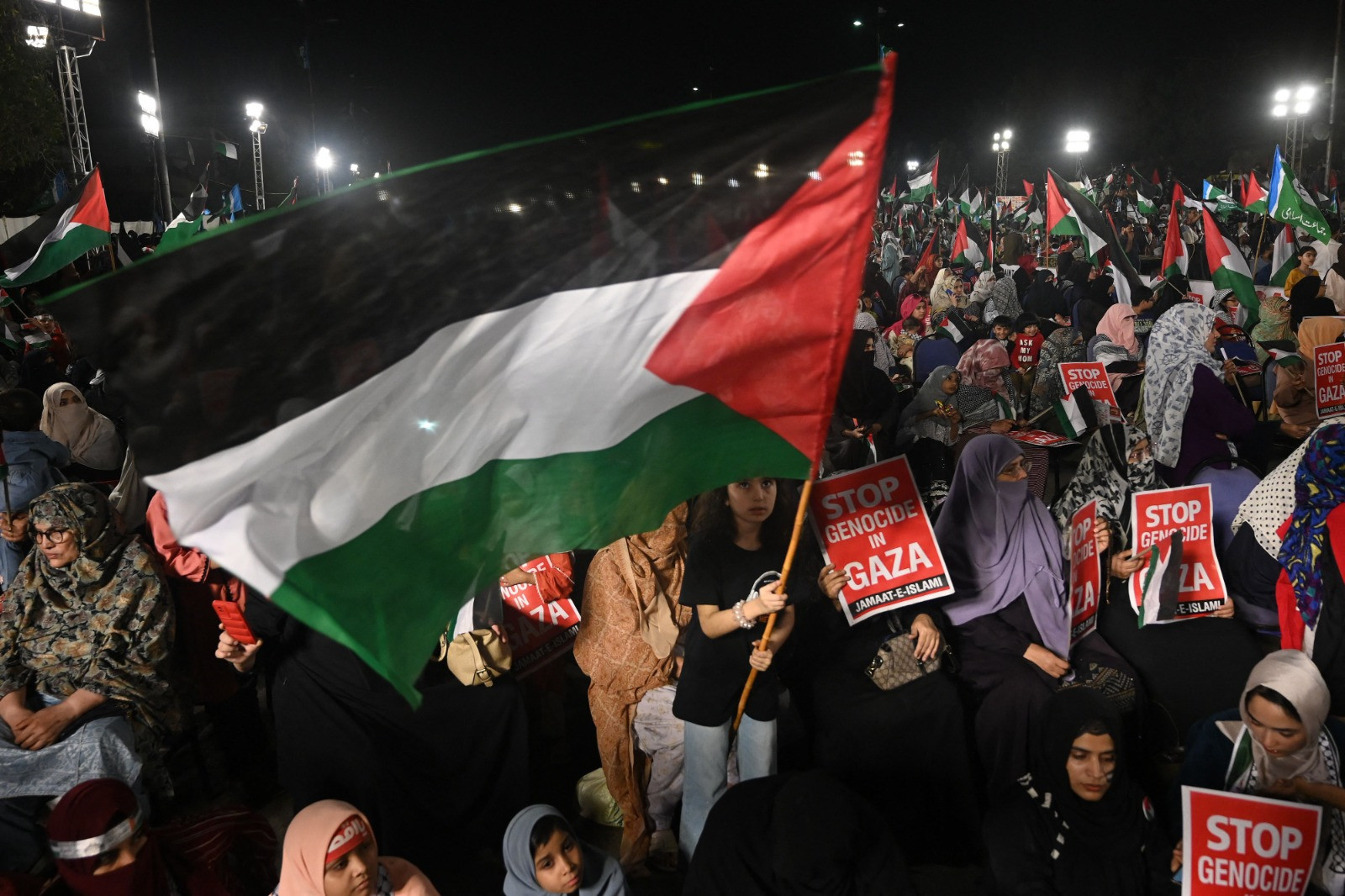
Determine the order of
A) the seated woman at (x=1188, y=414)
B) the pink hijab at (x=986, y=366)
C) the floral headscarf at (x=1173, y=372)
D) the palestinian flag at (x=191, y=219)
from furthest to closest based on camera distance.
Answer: the palestinian flag at (x=191, y=219) → the pink hijab at (x=986, y=366) → the floral headscarf at (x=1173, y=372) → the seated woman at (x=1188, y=414)

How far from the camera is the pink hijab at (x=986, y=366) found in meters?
7.93

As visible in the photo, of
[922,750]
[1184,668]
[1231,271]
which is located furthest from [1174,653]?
[1231,271]

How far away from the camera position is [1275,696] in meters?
3.51

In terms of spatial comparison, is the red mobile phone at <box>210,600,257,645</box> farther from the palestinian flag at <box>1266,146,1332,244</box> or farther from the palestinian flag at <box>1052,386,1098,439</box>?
the palestinian flag at <box>1266,146,1332,244</box>

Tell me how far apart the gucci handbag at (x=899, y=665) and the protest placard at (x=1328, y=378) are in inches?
164

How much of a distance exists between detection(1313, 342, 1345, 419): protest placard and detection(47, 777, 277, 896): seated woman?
23.3 feet

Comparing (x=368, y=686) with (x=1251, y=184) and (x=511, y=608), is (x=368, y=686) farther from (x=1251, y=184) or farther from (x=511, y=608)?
(x=1251, y=184)

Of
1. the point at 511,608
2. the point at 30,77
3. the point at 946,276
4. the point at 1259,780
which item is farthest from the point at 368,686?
the point at 30,77

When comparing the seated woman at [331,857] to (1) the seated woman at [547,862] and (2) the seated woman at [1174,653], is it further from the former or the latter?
(2) the seated woman at [1174,653]

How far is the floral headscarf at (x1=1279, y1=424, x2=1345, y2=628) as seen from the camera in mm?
4098

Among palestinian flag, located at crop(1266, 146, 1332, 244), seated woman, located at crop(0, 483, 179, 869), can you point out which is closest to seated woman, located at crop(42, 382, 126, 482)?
seated woman, located at crop(0, 483, 179, 869)

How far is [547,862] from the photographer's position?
10.8 feet

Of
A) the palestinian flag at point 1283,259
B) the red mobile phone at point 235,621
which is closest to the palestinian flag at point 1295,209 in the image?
the palestinian flag at point 1283,259

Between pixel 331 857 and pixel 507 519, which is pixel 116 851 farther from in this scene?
pixel 507 519
